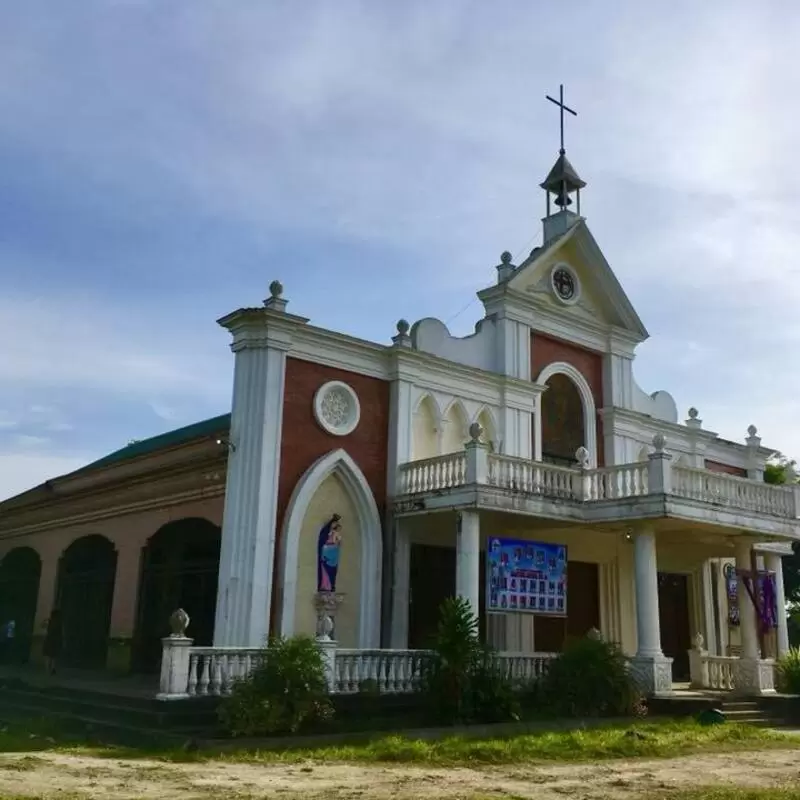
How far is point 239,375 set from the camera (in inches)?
688

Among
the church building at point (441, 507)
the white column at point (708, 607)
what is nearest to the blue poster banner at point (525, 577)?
the church building at point (441, 507)

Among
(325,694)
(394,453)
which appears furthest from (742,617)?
(325,694)

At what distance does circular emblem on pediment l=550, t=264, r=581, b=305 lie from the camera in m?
23.3

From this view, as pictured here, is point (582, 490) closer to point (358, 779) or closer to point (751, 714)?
point (751, 714)

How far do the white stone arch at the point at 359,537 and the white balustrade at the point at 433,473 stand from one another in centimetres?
82

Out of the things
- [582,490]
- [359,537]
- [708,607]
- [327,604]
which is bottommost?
[327,604]

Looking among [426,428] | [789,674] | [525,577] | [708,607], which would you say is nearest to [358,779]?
[525,577]

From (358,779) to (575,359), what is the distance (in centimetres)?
1515

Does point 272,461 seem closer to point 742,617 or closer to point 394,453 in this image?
point 394,453

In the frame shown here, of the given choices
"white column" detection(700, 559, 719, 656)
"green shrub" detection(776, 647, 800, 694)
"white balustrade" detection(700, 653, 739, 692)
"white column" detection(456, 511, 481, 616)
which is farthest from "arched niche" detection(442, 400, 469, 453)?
"green shrub" detection(776, 647, 800, 694)

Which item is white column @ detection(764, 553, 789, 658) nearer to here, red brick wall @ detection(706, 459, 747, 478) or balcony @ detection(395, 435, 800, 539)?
red brick wall @ detection(706, 459, 747, 478)

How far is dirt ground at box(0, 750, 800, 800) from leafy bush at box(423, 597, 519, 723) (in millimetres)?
3569

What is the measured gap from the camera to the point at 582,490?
18672 mm

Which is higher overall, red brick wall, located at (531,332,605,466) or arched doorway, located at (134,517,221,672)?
red brick wall, located at (531,332,605,466)
